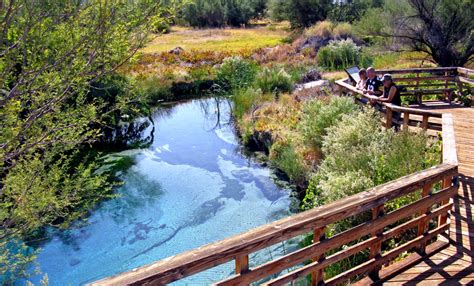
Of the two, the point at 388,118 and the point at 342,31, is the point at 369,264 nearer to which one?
the point at 388,118

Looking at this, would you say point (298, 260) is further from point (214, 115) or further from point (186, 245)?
point (214, 115)

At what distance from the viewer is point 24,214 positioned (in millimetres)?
5617

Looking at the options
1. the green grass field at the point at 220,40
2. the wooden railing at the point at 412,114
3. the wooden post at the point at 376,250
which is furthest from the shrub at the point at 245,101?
the green grass field at the point at 220,40

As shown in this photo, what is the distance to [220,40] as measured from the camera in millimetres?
37625

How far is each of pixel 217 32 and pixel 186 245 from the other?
37.3 meters

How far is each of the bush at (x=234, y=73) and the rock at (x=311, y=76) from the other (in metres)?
2.40

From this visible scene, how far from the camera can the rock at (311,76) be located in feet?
67.2

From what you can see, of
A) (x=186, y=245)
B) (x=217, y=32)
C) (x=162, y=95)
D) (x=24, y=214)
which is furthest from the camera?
(x=217, y=32)

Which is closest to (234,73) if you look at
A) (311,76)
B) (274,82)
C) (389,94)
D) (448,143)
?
(274,82)

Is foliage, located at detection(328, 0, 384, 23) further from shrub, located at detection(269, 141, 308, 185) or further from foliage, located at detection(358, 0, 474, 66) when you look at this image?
shrub, located at detection(269, 141, 308, 185)

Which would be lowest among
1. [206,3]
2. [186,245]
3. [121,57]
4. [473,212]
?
[186,245]

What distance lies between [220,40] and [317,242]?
3565 centimetres

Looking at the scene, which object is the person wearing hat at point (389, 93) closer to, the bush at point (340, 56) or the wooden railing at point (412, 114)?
the wooden railing at point (412, 114)

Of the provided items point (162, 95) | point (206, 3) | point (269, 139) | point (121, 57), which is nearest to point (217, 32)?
point (206, 3)
